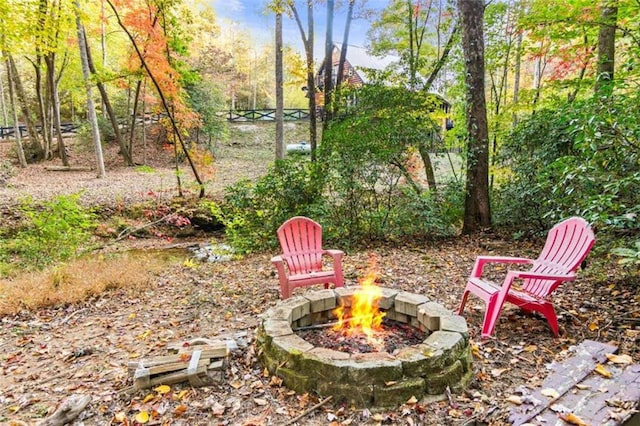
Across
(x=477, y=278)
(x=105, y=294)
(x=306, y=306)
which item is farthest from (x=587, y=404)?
(x=105, y=294)

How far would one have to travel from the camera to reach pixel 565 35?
5.40m

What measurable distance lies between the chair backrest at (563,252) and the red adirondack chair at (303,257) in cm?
161

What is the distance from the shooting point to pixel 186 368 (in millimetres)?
2191

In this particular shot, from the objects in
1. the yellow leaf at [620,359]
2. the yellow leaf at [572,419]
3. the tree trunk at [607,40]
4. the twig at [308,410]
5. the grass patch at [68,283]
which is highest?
the tree trunk at [607,40]

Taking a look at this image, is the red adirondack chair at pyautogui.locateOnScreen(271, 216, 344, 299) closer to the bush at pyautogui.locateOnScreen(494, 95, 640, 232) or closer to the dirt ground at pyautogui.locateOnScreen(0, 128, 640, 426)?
the dirt ground at pyautogui.locateOnScreen(0, 128, 640, 426)

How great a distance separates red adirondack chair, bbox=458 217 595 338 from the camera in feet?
8.68

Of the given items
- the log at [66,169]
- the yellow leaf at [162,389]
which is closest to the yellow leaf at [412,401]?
the yellow leaf at [162,389]

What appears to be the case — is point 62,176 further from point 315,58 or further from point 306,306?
point 306,306

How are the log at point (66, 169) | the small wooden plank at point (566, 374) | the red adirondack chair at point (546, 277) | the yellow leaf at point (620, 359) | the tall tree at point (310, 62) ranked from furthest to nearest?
the log at point (66, 169) < the tall tree at point (310, 62) < the red adirondack chair at point (546, 277) < the yellow leaf at point (620, 359) < the small wooden plank at point (566, 374)

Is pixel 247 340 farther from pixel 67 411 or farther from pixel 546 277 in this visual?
pixel 546 277

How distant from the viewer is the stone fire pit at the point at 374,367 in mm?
1957

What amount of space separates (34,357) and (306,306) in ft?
6.88

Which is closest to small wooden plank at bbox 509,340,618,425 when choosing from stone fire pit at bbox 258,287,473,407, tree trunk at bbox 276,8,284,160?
stone fire pit at bbox 258,287,473,407

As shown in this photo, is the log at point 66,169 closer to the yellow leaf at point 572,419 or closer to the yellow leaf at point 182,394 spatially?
the yellow leaf at point 182,394
